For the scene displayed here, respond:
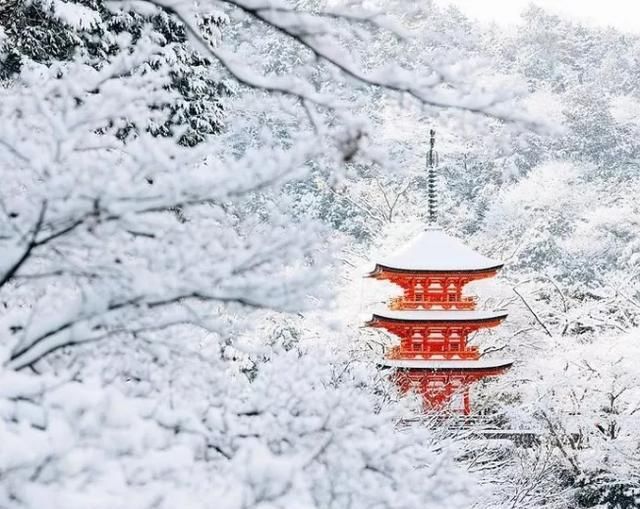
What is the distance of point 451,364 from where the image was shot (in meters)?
13.8

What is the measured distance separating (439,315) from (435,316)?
76 millimetres

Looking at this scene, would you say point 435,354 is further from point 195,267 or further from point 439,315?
point 195,267

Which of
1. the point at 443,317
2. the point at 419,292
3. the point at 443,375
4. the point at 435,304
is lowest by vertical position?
the point at 443,375

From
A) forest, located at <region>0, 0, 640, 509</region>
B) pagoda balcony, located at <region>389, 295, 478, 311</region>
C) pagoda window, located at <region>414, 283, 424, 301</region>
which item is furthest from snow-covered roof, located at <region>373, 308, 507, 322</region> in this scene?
forest, located at <region>0, 0, 640, 509</region>

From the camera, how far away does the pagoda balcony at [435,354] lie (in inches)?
557

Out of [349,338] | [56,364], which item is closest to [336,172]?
[56,364]

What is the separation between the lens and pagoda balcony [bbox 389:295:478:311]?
14125mm

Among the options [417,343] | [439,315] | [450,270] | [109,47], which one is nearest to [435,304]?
[439,315]

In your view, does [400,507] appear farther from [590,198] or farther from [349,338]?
[590,198]

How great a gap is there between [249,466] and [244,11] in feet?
2.58

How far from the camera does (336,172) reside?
5.72 ft

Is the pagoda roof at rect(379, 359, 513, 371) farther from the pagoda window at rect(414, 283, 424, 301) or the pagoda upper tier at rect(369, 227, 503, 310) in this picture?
the pagoda window at rect(414, 283, 424, 301)

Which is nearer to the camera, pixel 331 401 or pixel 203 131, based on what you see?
pixel 331 401

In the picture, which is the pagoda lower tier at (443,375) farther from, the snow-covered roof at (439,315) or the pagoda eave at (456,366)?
the snow-covered roof at (439,315)
